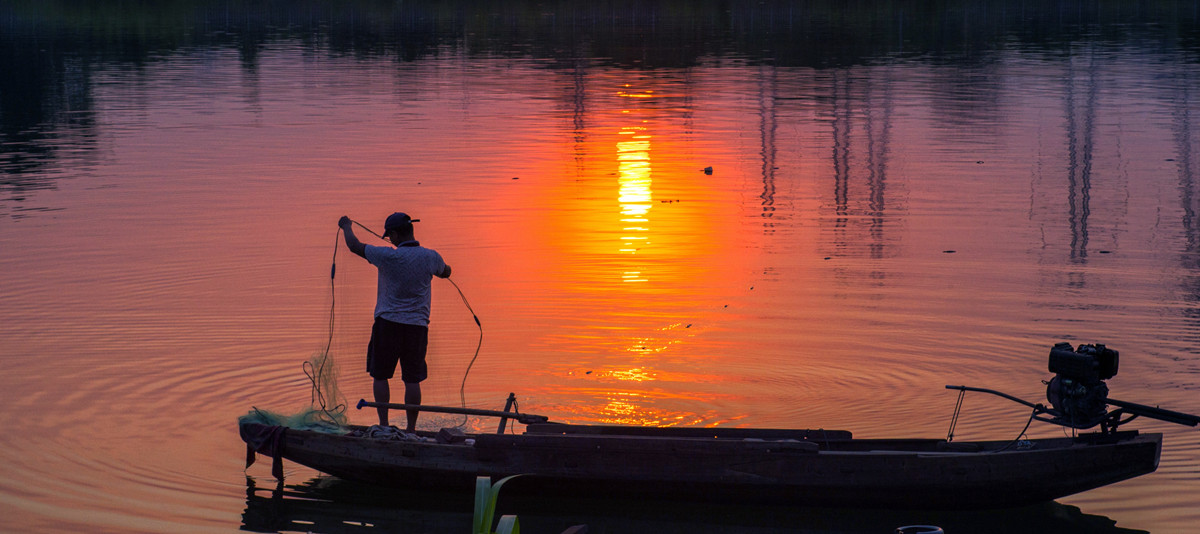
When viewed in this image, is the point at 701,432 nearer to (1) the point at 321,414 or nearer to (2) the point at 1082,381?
(2) the point at 1082,381

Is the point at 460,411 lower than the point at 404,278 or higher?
lower

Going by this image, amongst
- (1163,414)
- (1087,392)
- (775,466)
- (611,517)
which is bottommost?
(611,517)

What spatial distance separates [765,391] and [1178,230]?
9.97 m

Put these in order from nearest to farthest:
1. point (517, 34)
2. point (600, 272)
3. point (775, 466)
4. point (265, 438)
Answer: point (775, 466) → point (265, 438) → point (600, 272) → point (517, 34)

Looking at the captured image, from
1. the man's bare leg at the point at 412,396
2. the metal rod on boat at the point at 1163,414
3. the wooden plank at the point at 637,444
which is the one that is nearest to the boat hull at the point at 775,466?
the wooden plank at the point at 637,444

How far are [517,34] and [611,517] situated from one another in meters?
70.1

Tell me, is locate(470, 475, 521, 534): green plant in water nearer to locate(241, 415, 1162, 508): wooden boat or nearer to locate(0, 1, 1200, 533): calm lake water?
locate(241, 415, 1162, 508): wooden boat

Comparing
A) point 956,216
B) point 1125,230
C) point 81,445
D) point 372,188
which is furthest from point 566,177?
point 81,445

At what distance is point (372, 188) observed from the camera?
23938mm

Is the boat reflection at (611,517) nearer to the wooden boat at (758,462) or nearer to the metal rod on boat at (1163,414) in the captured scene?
the wooden boat at (758,462)

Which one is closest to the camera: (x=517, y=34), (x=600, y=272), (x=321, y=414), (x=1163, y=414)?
(x=1163, y=414)

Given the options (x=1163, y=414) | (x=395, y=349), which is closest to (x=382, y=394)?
(x=395, y=349)

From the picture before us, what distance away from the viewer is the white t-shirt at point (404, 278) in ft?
35.8

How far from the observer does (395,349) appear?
11164mm
